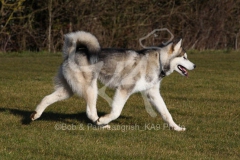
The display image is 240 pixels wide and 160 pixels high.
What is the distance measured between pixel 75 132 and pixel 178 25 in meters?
19.4

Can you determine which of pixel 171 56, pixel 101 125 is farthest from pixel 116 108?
pixel 171 56

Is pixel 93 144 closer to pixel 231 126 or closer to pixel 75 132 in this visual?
pixel 75 132

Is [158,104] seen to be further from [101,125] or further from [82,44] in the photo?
[82,44]

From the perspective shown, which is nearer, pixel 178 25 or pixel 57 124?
pixel 57 124

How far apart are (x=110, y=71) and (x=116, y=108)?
68 cm

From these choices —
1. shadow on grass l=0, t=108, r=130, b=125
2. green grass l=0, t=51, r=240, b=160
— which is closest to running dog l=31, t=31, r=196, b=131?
green grass l=0, t=51, r=240, b=160

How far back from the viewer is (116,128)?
8.10 metres

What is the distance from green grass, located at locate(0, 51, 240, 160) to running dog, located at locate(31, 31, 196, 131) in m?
0.30

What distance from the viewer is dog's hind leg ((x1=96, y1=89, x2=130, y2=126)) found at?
783cm

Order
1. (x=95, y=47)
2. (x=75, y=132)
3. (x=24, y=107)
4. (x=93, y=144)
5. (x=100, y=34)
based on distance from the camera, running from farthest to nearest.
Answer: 1. (x=100, y=34)
2. (x=24, y=107)
3. (x=95, y=47)
4. (x=75, y=132)
5. (x=93, y=144)

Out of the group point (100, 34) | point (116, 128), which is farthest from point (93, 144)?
point (100, 34)

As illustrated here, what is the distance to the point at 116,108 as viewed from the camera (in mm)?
7867

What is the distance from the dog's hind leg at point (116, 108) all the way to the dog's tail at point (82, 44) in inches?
22.8

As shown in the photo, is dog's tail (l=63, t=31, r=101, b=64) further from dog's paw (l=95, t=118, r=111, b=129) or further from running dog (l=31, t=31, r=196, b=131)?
dog's paw (l=95, t=118, r=111, b=129)
